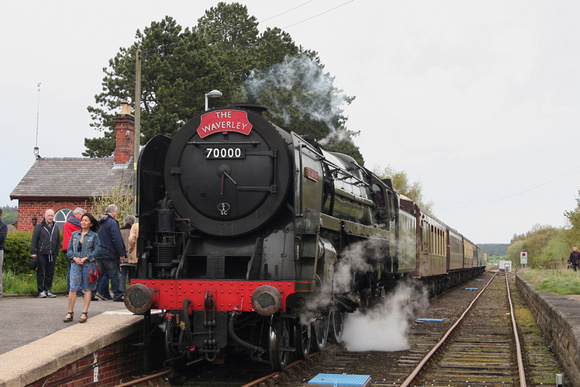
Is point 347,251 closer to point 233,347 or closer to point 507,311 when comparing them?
point 233,347

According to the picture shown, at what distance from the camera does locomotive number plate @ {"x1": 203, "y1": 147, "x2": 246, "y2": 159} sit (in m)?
7.00

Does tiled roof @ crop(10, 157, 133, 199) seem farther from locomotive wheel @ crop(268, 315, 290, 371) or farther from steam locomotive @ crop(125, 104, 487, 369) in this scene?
locomotive wheel @ crop(268, 315, 290, 371)

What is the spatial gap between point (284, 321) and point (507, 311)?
11.7 metres

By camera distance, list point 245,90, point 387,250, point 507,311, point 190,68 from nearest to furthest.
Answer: point 387,250 → point 507,311 → point 245,90 → point 190,68

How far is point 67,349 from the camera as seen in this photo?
5.78 m

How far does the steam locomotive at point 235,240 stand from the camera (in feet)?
21.0

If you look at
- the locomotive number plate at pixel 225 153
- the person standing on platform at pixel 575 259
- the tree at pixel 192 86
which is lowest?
the person standing on platform at pixel 575 259

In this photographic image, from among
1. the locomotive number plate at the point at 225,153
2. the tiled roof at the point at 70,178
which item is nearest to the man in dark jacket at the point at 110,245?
the locomotive number plate at the point at 225,153

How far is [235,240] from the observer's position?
7.17m

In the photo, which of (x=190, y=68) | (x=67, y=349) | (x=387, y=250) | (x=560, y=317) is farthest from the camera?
(x=190, y=68)

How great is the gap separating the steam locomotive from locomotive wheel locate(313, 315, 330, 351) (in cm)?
3

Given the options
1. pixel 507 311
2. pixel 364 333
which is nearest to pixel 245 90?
pixel 507 311

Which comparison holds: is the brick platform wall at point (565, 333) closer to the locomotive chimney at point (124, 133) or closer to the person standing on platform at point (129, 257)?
the person standing on platform at point (129, 257)

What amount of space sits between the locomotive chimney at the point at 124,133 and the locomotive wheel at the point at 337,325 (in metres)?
16.8
